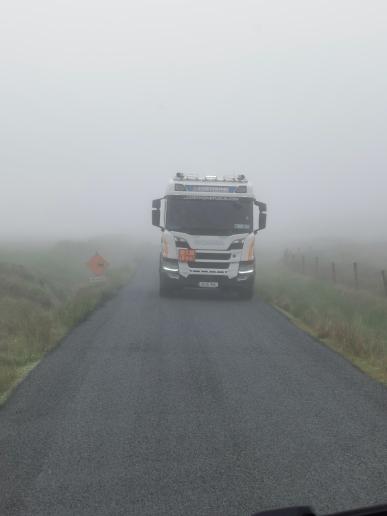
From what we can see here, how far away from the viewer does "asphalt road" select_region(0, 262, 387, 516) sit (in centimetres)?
561

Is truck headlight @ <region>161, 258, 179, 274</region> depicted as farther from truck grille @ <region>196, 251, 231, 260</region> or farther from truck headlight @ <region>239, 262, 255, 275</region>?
truck headlight @ <region>239, 262, 255, 275</region>

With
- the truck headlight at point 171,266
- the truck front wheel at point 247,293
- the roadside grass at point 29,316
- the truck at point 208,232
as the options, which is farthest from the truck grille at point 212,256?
the roadside grass at point 29,316

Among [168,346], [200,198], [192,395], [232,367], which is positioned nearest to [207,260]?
[200,198]

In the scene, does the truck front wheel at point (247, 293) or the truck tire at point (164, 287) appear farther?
the truck front wheel at point (247, 293)

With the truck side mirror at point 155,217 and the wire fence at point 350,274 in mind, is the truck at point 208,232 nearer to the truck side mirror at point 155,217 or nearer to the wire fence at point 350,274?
the truck side mirror at point 155,217

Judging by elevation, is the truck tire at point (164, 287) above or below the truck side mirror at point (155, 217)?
below

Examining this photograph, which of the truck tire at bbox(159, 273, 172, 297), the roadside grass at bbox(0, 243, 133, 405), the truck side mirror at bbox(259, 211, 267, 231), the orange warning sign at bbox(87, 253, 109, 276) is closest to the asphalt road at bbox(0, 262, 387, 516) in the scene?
the roadside grass at bbox(0, 243, 133, 405)

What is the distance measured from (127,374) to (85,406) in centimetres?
191

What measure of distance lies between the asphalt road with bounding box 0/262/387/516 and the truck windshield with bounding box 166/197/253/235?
8.19 meters

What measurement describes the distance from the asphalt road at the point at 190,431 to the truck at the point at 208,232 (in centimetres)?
803

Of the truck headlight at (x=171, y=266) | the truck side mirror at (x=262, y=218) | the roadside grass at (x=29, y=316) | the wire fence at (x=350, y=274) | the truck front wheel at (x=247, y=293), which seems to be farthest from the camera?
the wire fence at (x=350, y=274)

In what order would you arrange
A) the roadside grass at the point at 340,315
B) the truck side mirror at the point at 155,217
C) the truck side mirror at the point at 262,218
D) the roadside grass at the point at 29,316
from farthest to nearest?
the truck side mirror at the point at 155,217 → the truck side mirror at the point at 262,218 → the roadside grass at the point at 340,315 → the roadside grass at the point at 29,316

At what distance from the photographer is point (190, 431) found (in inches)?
292

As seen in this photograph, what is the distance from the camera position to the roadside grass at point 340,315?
12.2 metres
